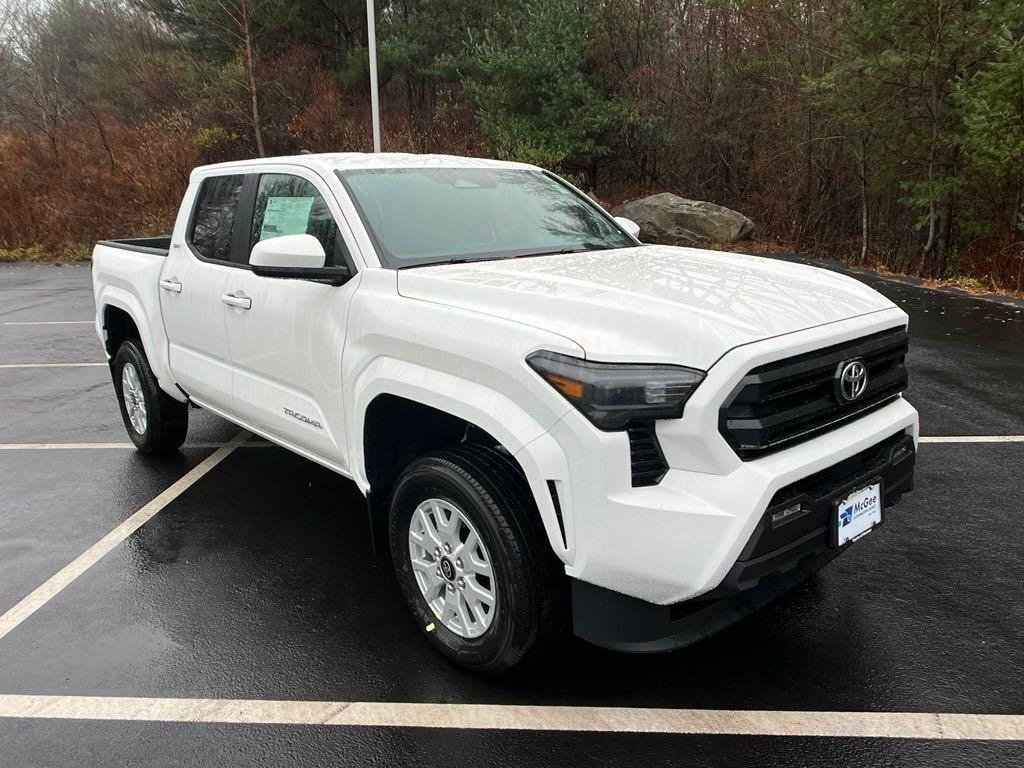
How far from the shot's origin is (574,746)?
2.66 m

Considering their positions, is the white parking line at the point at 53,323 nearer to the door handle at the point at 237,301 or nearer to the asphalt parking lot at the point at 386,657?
the asphalt parking lot at the point at 386,657

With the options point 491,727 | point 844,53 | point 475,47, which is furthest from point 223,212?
point 475,47

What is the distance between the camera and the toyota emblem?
279cm

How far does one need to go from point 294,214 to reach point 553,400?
6.90 ft

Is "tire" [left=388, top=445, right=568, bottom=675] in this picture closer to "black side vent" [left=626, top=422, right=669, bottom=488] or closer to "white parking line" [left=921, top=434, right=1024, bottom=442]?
"black side vent" [left=626, top=422, right=669, bottom=488]

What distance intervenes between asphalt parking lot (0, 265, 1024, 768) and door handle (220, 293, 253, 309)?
1214 mm

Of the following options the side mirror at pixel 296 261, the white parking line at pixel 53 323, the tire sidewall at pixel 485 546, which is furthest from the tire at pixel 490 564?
the white parking line at pixel 53 323

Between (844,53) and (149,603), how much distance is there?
14.8 m

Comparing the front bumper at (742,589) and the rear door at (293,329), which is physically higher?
the rear door at (293,329)

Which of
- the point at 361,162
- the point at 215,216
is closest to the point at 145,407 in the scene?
the point at 215,216

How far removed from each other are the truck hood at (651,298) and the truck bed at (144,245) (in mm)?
2681

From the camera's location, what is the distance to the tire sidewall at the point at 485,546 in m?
2.72

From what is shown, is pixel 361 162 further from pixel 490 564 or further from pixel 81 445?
pixel 81 445

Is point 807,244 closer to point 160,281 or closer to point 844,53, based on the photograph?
point 844,53
